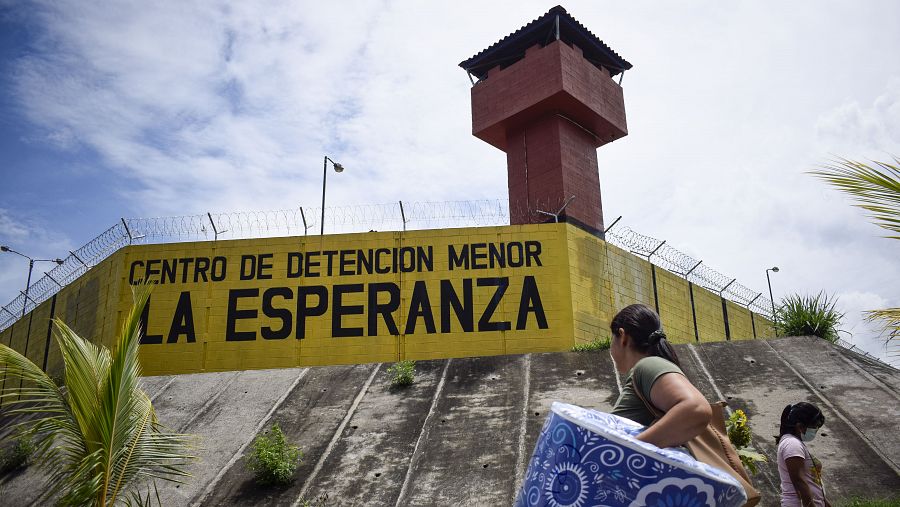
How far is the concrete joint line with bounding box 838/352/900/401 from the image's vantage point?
32.6ft

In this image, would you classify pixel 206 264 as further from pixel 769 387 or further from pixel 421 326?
pixel 769 387

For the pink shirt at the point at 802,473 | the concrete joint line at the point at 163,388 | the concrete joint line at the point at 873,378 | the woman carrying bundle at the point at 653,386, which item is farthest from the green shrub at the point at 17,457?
the concrete joint line at the point at 873,378

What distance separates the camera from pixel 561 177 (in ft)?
55.6

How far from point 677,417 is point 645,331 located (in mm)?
628

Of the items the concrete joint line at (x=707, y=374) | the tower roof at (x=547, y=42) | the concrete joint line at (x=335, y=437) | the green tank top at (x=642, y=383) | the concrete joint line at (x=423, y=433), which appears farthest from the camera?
the tower roof at (x=547, y=42)

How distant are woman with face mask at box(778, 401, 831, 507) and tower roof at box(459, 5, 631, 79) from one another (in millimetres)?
13752

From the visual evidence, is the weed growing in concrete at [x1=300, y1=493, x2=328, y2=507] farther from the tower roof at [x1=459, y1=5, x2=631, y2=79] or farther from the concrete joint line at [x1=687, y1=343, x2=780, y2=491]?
the tower roof at [x1=459, y1=5, x2=631, y2=79]

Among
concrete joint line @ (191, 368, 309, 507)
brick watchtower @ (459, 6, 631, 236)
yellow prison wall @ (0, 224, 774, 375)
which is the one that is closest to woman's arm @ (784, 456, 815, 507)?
concrete joint line @ (191, 368, 309, 507)

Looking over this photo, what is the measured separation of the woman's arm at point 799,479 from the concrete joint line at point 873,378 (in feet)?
18.7

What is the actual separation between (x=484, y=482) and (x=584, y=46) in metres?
13.6

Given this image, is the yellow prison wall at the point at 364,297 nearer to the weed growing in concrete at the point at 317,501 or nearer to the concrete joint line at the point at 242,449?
the concrete joint line at the point at 242,449

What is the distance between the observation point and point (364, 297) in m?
14.7

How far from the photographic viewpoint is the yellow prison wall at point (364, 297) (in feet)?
47.2

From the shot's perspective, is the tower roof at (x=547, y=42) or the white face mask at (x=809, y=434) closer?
the white face mask at (x=809, y=434)
